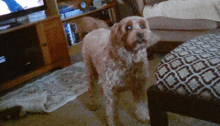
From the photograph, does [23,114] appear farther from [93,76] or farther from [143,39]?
[143,39]

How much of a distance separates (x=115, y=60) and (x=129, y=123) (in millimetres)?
482

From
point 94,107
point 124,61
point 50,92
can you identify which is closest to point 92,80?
point 94,107

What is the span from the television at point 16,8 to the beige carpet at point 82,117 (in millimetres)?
1448

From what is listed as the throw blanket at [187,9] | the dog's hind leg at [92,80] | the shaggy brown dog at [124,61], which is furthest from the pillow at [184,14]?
the dog's hind leg at [92,80]

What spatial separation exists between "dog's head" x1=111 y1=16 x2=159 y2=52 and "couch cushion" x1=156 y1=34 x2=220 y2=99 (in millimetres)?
237

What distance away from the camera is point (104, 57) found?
1427 mm

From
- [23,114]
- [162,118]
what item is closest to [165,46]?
[162,118]

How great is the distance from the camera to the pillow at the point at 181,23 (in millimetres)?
2148

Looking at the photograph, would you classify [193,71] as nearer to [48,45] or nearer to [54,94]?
[54,94]

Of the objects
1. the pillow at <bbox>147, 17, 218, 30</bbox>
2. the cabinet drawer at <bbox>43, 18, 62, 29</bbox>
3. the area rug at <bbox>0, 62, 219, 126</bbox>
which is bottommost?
the area rug at <bbox>0, 62, 219, 126</bbox>

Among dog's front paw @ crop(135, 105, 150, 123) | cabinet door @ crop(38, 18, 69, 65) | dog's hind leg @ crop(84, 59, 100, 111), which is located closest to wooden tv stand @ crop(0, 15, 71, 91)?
cabinet door @ crop(38, 18, 69, 65)

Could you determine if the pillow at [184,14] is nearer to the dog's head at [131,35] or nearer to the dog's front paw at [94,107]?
the dog's head at [131,35]

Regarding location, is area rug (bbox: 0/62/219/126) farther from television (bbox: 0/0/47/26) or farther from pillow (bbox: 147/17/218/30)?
television (bbox: 0/0/47/26)

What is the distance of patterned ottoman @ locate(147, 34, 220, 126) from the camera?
85 centimetres
